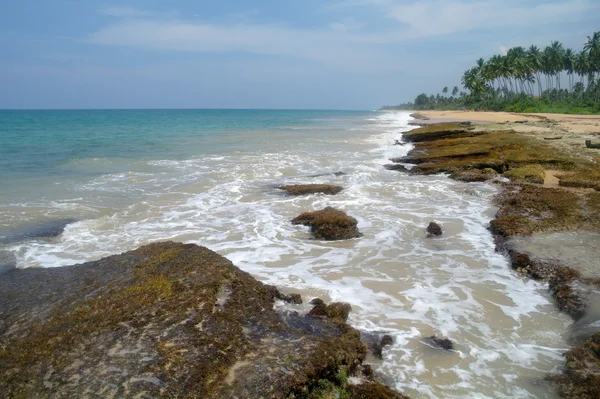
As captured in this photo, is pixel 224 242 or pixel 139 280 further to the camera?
pixel 224 242

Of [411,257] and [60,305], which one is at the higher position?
[60,305]

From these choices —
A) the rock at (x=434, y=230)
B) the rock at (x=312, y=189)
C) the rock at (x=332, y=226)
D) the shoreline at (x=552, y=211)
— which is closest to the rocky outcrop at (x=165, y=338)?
the shoreline at (x=552, y=211)

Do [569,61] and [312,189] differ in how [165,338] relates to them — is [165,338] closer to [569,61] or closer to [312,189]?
[312,189]

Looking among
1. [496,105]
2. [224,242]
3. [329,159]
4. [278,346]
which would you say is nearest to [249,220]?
[224,242]

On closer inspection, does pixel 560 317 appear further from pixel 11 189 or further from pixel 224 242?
pixel 11 189

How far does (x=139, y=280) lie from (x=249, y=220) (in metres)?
5.59

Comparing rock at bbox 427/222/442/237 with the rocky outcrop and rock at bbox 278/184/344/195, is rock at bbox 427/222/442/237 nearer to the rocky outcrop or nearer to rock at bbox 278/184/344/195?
the rocky outcrop

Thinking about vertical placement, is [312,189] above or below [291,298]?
above

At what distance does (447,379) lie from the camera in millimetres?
4652

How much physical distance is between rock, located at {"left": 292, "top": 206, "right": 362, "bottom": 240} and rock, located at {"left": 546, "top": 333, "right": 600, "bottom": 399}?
16.6ft

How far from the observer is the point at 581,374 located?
4488 mm

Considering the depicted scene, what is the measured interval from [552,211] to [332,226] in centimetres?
533

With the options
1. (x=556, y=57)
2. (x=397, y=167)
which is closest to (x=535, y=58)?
(x=556, y=57)

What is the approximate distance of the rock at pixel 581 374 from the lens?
4211 mm
